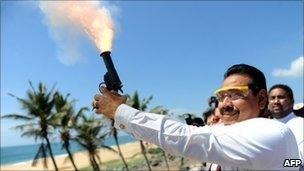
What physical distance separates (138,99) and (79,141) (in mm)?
10862

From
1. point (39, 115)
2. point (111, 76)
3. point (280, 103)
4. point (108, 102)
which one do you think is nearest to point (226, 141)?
point (108, 102)

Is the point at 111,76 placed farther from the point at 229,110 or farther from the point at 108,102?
the point at 229,110

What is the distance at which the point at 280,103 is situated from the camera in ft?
24.8

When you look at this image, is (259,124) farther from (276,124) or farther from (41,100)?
(41,100)

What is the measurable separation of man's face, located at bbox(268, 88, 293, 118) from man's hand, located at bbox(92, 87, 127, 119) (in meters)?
4.85

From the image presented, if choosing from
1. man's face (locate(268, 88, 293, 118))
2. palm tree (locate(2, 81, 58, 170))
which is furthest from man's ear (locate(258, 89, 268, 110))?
palm tree (locate(2, 81, 58, 170))

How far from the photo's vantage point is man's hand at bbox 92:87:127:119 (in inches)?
118

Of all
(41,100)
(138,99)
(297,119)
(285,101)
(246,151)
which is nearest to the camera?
(246,151)

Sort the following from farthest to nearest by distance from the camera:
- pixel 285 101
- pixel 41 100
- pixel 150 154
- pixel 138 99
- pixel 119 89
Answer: pixel 150 154
pixel 138 99
pixel 41 100
pixel 285 101
pixel 119 89

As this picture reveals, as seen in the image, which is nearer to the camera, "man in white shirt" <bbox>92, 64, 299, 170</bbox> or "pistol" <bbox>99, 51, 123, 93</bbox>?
"man in white shirt" <bbox>92, 64, 299, 170</bbox>

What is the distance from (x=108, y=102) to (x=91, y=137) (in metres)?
45.4

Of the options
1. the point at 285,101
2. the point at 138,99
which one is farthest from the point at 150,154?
the point at 285,101

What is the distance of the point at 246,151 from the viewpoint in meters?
2.72

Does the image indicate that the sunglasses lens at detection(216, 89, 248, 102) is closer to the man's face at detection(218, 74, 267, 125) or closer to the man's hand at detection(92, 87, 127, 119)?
the man's face at detection(218, 74, 267, 125)
